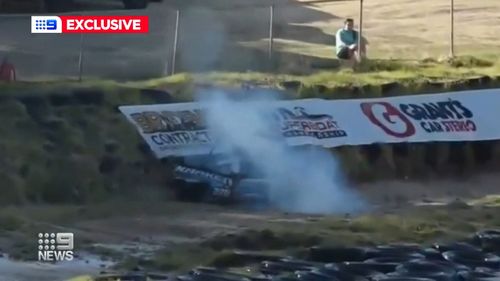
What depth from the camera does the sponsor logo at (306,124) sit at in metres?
24.1

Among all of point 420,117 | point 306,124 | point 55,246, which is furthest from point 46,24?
point 55,246

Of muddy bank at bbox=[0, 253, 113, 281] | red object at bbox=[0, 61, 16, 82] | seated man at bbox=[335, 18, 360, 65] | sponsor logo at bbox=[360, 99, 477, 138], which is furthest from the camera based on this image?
seated man at bbox=[335, 18, 360, 65]

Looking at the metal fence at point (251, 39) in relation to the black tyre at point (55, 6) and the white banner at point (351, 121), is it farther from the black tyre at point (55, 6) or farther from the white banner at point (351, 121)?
the white banner at point (351, 121)

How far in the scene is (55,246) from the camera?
58.6 ft

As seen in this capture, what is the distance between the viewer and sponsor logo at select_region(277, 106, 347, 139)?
24.1 meters

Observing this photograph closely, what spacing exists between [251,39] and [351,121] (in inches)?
281

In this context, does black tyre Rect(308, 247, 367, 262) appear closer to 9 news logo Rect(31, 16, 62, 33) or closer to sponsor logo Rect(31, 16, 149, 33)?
sponsor logo Rect(31, 16, 149, 33)

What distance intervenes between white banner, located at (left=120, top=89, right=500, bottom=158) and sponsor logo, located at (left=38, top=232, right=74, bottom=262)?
442cm

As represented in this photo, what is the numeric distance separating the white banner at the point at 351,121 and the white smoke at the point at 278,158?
0.17 meters

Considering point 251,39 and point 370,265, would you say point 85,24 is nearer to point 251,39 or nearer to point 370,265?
point 251,39

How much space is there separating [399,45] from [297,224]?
13.4 meters

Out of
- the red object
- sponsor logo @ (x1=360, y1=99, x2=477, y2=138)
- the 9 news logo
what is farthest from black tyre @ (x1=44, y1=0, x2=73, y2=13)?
sponsor logo @ (x1=360, y1=99, x2=477, y2=138)

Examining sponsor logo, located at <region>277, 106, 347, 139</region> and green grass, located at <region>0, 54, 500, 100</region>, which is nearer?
green grass, located at <region>0, 54, 500, 100</region>

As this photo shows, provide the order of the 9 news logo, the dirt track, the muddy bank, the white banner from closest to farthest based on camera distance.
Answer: the muddy bank < the dirt track < the white banner < the 9 news logo
